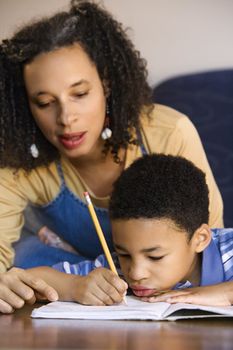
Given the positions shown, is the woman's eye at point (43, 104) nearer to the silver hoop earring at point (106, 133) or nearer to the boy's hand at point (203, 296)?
→ the silver hoop earring at point (106, 133)

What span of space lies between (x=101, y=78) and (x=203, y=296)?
2.05 feet

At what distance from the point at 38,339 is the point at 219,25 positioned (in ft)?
4.29

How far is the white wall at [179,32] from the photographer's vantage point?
1.99 metres

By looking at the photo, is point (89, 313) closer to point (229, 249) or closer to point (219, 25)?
point (229, 249)

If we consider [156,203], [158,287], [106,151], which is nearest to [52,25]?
[106,151]

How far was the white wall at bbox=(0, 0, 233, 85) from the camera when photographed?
199cm

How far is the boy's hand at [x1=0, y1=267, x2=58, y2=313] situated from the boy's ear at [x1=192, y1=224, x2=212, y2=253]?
285 millimetres

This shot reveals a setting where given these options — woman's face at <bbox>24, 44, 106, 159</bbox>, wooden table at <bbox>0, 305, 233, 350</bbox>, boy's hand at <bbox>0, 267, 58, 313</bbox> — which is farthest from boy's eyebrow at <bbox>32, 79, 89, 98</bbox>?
wooden table at <bbox>0, 305, 233, 350</bbox>

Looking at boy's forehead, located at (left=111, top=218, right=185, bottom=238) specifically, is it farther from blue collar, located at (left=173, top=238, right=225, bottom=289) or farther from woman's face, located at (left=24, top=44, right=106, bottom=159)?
woman's face, located at (left=24, top=44, right=106, bottom=159)

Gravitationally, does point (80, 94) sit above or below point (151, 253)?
above

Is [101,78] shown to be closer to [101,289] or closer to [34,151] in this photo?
[34,151]

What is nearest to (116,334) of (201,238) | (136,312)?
(136,312)

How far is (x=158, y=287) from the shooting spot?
3.87 ft

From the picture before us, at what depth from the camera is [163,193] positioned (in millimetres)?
1253
